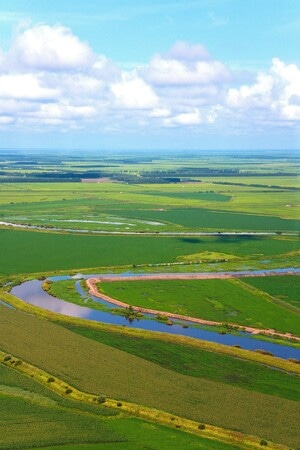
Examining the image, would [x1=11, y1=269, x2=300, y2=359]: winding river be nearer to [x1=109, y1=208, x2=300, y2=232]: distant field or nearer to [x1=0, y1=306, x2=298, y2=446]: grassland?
[x1=0, y1=306, x2=298, y2=446]: grassland

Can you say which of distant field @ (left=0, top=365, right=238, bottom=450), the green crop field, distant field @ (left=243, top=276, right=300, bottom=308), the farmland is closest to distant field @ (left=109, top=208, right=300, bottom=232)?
the farmland

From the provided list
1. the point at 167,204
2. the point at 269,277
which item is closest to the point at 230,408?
the point at 269,277

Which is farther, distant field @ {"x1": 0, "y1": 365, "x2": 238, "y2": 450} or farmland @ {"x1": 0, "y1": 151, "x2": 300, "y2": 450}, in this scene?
farmland @ {"x1": 0, "y1": 151, "x2": 300, "y2": 450}

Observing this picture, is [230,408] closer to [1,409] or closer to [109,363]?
[109,363]

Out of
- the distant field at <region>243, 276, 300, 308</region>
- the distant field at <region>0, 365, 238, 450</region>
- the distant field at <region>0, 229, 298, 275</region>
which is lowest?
the distant field at <region>0, 365, 238, 450</region>

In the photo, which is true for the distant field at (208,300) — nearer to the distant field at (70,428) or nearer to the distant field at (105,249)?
the distant field at (105,249)

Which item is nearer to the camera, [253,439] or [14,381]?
[253,439]

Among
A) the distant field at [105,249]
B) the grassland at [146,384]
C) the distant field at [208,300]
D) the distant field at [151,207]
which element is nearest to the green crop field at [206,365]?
the grassland at [146,384]

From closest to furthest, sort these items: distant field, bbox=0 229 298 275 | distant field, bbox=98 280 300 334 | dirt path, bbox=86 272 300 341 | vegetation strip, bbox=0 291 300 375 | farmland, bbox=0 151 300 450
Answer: farmland, bbox=0 151 300 450 < vegetation strip, bbox=0 291 300 375 < dirt path, bbox=86 272 300 341 < distant field, bbox=98 280 300 334 < distant field, bbox=0 229 298 275
